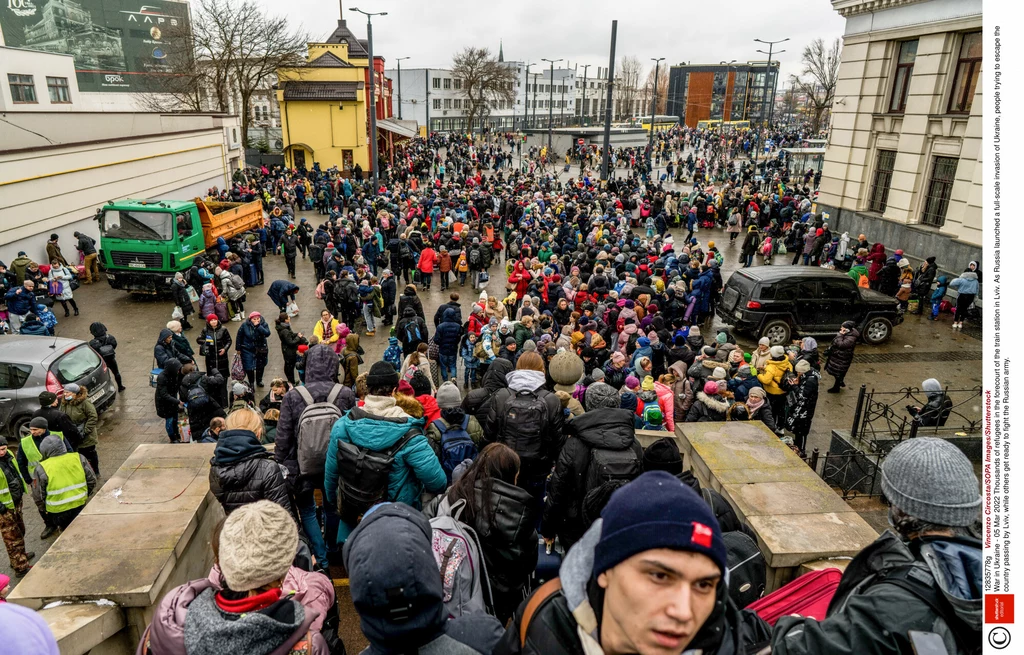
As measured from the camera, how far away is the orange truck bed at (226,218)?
705 inches

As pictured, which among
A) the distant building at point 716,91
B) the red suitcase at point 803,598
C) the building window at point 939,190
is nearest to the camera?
the red suitcase at point 803,598

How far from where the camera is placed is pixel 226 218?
18.9m

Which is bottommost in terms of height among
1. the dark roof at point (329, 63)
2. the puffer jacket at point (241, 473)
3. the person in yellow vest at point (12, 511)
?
the person in yellow vest at point (12, 511)

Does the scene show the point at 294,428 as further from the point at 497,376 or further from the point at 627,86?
the point at 627,86

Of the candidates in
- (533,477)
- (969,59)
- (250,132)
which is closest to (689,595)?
(533,477)

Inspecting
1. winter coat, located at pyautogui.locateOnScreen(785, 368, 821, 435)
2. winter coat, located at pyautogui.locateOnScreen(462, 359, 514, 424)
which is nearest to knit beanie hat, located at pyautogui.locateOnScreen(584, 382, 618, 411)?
winter coat, located at pyautogui.locateOnScreen(462, 359, 514, 424)

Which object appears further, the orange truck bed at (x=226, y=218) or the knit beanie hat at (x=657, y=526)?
the orange truck bed at (x=226, y=218)

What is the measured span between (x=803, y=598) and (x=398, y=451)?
2505 millimetres

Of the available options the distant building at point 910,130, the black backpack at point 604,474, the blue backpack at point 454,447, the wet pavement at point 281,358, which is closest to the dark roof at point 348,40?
the wet pavement at point 281,358

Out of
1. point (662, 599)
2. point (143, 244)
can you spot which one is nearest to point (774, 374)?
point (662, 599)

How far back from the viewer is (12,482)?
239 inches

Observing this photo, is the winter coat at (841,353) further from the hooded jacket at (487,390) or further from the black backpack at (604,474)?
the black backpack at (604,474)

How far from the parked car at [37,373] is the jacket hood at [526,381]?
22.3 ft

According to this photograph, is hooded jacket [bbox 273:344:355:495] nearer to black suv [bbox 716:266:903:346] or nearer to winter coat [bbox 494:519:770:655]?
winter coat [bbox 494:519:770:655]
